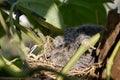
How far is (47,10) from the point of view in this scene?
0.79 metres

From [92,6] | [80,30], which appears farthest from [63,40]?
[92,6]

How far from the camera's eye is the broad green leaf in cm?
77

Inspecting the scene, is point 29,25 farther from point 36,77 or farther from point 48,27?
point 36,77

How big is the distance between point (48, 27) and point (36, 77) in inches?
7.0

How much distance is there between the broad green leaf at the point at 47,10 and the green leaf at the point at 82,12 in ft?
0.24

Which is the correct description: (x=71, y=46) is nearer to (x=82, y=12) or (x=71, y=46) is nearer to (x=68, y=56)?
(x=68, y=56)

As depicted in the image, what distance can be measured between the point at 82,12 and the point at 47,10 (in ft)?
0.46

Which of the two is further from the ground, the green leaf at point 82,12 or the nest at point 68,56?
the green leaf at point 82,12

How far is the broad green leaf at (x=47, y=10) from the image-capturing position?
77 cm

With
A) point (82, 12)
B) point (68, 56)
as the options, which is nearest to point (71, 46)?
point (68, 56)

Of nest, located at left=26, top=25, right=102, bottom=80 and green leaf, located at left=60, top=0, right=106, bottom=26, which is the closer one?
nest, located at left=26, top=25, right=102, bottom=80

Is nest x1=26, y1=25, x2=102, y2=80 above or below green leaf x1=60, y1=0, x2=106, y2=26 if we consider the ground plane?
below

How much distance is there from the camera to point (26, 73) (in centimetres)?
56

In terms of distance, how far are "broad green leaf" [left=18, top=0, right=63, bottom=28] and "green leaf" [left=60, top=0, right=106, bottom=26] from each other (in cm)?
7
